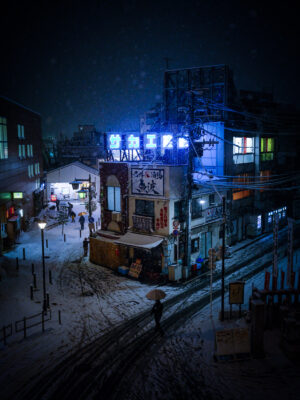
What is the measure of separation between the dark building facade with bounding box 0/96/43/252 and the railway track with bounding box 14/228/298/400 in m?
18.7

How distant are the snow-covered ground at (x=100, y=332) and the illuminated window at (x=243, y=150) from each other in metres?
10.8

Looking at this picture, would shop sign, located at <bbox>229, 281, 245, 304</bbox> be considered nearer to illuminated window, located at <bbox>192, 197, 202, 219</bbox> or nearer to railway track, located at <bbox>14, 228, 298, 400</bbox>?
railway track, located at <bbox>14, 228, 298, 400</bbox>

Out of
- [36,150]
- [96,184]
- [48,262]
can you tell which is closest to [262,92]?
[96,184]

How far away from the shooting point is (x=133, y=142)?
2722cm

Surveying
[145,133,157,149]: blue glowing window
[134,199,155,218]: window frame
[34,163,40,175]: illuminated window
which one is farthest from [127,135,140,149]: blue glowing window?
[34,163,40,175]: illuminated window

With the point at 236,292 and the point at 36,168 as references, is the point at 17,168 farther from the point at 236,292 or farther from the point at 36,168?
the point at 236,292

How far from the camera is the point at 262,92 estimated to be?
48.6 meters

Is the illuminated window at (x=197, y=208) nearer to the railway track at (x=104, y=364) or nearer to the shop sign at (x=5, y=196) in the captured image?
the railway track at (x=104, y=364)

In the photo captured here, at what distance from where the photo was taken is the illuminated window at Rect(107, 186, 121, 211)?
2702 centimetres

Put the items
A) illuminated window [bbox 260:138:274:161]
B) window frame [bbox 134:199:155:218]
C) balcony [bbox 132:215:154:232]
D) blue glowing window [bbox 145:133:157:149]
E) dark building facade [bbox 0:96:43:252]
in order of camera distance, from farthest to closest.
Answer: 1. illuminated window [bbox 260:138:274:161]
2. dark building facade [bbox 0:96:43:252]
3. blue glowing window [bbox 145:133:157:149]
4. window frame [bbox 134:199:155:218]
5. balcony [bbox 132:215:154:232]

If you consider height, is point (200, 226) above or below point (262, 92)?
below

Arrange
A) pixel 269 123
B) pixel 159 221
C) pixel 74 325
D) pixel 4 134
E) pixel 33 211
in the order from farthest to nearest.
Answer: pixel 33 211
pixel 269 123
pixel 4 134
pixel 159 221
pixel 74 325

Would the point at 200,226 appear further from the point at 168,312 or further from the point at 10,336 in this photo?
the point at 10,336

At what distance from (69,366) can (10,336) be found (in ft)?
13.2
